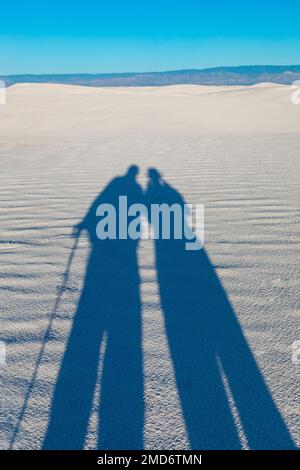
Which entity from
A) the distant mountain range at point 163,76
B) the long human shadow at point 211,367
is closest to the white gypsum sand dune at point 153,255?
the long human shadow at point 211,367

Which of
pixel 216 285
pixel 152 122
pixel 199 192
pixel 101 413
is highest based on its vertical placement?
pixel 152 122

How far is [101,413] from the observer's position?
2209mm

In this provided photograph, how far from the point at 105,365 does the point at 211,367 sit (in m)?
0.66

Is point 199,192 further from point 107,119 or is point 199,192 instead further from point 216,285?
point 107,119

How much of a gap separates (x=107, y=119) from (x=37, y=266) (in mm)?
14748

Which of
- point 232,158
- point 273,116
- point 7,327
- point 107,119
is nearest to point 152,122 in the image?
point 107,119

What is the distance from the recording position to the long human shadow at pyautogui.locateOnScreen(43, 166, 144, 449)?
2.11 meters

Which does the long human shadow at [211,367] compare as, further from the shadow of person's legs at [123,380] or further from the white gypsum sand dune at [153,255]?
the shadow of person's legs at [123,380]

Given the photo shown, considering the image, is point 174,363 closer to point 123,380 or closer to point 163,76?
point 123,380

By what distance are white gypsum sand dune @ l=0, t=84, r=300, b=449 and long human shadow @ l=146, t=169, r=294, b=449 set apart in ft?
0.09

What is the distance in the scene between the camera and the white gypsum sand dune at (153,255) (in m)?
2.27

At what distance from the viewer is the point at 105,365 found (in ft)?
8.41

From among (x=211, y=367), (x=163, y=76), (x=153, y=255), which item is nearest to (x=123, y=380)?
(x=211, y=367)

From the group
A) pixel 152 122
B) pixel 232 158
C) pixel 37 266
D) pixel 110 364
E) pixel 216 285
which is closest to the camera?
pixel 110 364
